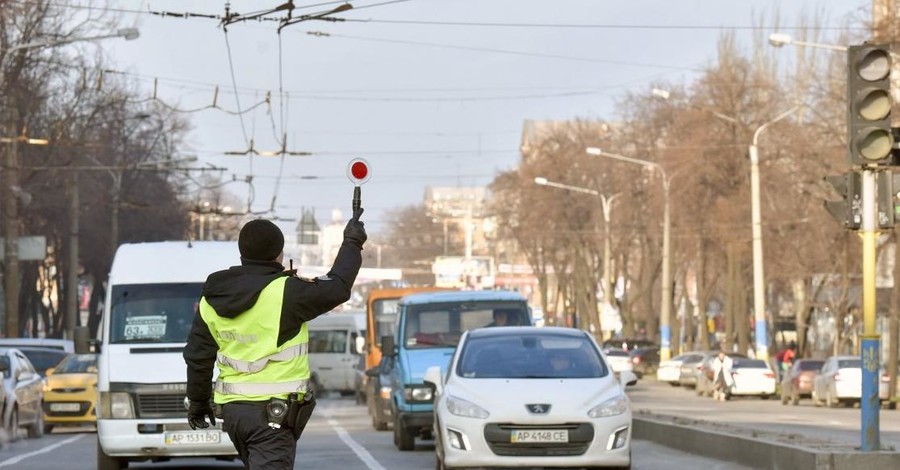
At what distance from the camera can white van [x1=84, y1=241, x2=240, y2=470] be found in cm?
1730

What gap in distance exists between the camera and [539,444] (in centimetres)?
1588

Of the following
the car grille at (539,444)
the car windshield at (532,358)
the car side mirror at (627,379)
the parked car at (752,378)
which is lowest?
the parked car at (752,378)

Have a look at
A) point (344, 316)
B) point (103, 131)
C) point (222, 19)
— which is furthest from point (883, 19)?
point (103, 131)

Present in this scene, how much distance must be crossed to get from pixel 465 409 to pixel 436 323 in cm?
806

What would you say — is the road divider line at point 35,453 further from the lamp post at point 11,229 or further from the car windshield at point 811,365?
the car windshield at point 811,365

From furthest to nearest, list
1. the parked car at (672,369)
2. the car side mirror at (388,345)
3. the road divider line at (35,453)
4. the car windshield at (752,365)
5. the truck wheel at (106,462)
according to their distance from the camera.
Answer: the parked car at (672,369) → the car windshield at (752,365) → the car side mirror at (388,345) → the road divider line at (35,453) → the truck wheel at (106,462)

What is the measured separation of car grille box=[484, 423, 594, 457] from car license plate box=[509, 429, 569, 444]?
3 cm

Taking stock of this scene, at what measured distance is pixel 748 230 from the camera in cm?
6438

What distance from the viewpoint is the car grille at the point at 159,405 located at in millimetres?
17422

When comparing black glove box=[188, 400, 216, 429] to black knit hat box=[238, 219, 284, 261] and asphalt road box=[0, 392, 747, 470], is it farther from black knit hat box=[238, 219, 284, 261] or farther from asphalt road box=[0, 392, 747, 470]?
asphalt road box=[0, 392, 747, 470]

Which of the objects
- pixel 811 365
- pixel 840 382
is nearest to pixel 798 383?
pixel 811 365

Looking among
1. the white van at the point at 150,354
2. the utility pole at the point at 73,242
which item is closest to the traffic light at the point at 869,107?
the white van at the point at 150,354

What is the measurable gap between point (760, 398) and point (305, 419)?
5109 cm

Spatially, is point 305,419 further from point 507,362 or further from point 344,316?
point 344,316
